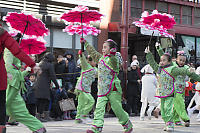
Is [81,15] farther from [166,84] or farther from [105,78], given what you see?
[166,84]

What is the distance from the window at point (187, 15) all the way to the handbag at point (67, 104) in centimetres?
1555

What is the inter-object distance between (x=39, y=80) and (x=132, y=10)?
501 inches

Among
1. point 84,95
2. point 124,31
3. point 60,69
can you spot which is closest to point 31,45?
point 84,95

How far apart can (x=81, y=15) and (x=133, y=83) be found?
195 inches

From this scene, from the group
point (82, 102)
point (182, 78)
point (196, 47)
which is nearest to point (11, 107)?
point (82, 102)

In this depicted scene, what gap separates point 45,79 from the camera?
33.4 feet

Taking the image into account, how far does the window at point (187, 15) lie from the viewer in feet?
81.6

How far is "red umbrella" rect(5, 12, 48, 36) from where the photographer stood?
7273 mm

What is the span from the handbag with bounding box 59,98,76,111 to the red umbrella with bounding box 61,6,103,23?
3046mm

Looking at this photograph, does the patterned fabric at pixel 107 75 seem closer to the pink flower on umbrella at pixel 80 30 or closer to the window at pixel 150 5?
the pink flower on umbrella at pixel 80 30

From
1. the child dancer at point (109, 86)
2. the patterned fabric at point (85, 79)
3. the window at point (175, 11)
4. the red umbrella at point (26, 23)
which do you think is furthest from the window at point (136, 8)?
the child dancer at point (109, 86)

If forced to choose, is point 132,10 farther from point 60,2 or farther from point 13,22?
point 13,22

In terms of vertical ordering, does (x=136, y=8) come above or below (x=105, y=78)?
above

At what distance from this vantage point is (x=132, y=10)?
21.8 meters
